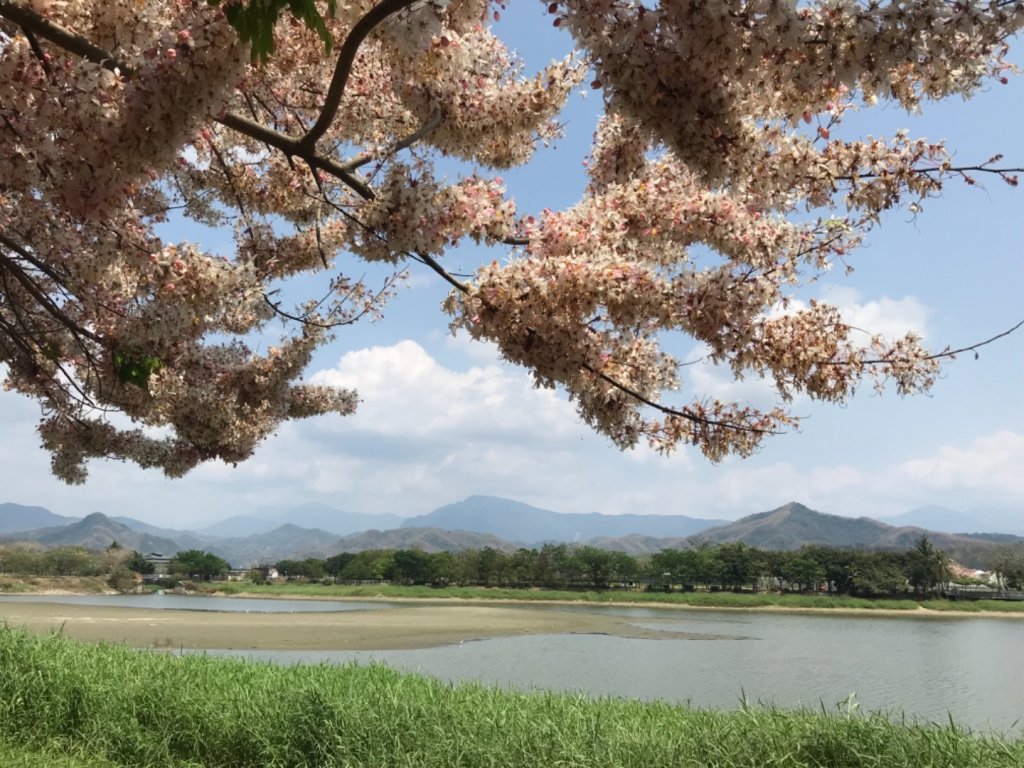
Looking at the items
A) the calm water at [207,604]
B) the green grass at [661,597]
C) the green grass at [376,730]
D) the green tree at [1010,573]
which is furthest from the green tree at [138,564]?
the green tree at [1010,573]

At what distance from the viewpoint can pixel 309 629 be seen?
30.0m

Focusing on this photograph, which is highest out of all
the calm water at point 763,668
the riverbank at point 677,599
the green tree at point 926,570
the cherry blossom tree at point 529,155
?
the cherry blossom tree at point 529,155

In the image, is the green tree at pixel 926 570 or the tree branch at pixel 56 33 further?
the green tree at pixel 926 570

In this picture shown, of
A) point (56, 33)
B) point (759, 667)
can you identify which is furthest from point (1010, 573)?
point (56, 33)

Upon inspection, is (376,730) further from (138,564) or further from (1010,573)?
(138,564)

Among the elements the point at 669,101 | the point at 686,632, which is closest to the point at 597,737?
the point at 669,101

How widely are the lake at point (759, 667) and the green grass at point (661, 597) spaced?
25336 mm

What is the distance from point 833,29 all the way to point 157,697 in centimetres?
747

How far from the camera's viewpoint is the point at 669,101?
2.37 m

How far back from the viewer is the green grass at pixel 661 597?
5938 centimetres

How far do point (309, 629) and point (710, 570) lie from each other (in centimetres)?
4961

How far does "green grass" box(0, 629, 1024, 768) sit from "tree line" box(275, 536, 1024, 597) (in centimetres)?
6563

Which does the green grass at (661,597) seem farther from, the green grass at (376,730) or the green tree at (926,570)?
the green grass at (376,730)

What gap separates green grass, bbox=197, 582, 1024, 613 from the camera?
195 feet
